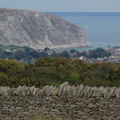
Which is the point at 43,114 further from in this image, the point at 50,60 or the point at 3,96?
the point at 50,60

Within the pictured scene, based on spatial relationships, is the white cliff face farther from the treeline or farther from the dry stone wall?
the dry stone wall

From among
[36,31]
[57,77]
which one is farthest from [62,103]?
[36,31]

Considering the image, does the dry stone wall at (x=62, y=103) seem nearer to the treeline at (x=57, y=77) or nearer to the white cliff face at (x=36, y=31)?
the treeline at (x=57, y=77)

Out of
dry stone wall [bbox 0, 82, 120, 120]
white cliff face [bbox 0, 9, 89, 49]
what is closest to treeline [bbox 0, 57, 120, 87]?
dry stone wall [bbox 0, 82, 120, 120]

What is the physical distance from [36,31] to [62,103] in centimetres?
15533

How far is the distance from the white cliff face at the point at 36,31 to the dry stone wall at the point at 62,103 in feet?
419

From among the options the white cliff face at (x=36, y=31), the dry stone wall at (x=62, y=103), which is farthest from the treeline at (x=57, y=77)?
the white cliff face at (x=36, y=31)

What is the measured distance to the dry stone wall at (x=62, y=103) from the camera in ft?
28.5

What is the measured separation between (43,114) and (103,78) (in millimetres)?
2555

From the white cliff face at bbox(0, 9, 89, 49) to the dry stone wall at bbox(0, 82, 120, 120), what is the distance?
128 m

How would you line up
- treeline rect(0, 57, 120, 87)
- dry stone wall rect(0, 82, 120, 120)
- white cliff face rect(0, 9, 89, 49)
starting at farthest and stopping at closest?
1. white cliff face rect(0, 9, 89, 49)
2. treeline rect(0, 57, 120, 87)
3. dry stone wall rect(0, 82, 120, 120)

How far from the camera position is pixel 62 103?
8.80 meters

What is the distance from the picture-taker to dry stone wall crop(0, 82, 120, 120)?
8.68m

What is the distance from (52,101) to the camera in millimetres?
8805
